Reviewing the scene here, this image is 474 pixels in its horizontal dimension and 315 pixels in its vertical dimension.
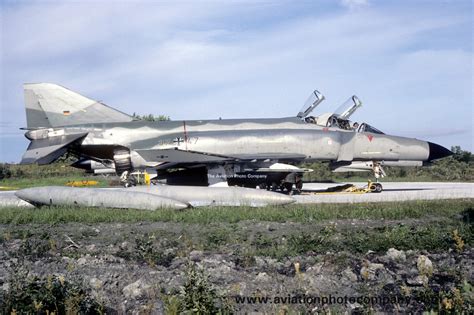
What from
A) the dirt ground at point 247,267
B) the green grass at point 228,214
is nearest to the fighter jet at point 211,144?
the green grass at point 228,214

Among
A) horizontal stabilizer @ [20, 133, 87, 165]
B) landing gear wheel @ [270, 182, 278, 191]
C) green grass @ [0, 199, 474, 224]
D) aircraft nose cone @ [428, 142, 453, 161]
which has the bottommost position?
green grass @ [0, 199, 474, 224]

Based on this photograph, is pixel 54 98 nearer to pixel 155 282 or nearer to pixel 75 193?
pixel 75 193

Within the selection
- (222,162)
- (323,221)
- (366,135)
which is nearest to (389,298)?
(323,221)

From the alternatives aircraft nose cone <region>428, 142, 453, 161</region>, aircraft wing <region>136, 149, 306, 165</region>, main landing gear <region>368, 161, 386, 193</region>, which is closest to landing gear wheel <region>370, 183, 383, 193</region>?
main landing gear <region>368, 161, 386, 193</region>

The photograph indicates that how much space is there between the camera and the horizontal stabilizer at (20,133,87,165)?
17422 mm

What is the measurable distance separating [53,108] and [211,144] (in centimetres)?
616

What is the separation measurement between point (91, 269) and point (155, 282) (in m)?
1.17

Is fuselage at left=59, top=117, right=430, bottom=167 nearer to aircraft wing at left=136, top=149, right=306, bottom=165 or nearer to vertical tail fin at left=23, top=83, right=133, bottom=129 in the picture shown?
aircraft wing at left=136, top=149, right=306, bottom=165

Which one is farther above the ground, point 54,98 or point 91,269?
point 54,98

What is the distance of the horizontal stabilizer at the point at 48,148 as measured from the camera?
1742 cm

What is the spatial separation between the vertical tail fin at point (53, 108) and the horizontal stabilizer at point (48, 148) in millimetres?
765

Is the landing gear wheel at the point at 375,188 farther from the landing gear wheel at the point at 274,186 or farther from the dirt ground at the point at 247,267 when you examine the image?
the dirt ground at the point at 247,267

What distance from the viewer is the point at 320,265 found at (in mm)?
6754

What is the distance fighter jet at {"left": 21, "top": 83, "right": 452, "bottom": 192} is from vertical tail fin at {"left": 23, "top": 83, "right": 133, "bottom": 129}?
35 millimetres
